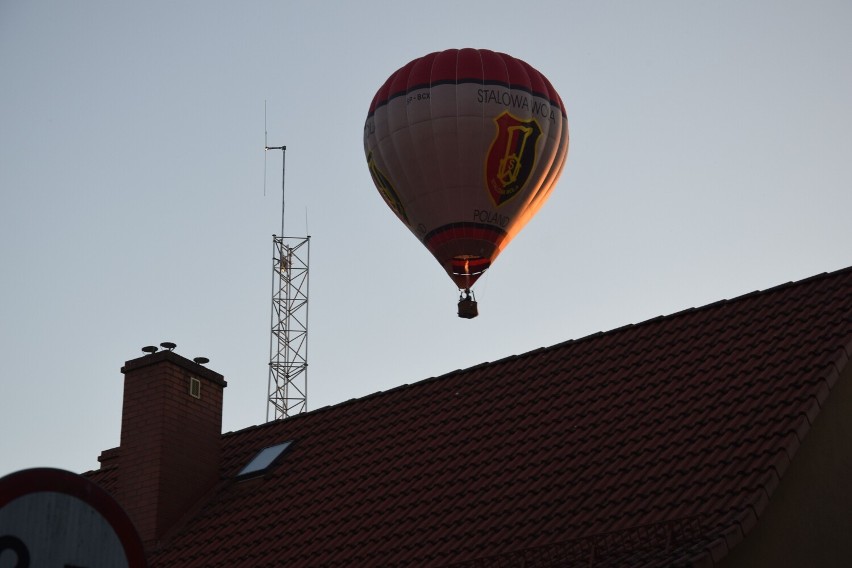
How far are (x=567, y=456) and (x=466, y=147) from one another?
9.79m

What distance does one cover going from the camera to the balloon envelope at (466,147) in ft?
71.9

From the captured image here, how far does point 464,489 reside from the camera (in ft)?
45.1

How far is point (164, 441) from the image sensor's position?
16922 mm

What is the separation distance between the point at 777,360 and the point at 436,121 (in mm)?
10297

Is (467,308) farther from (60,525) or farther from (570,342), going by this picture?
(60,525)

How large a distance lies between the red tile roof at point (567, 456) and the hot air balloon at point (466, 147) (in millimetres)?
6049

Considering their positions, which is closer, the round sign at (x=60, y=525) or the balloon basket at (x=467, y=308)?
the round sign at (x=60, y=525)

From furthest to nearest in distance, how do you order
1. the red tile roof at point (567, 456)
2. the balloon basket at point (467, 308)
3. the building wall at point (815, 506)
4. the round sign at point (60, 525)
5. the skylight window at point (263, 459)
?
the balloon basket at point (467, 308), the skylight window at point (263, 459), the red tile roof at point (567, 456), the building wall at point (815, 506), the round sign at point (60, 525)

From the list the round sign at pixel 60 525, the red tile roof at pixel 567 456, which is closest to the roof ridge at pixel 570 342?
the red tile roof at pixel 567 456

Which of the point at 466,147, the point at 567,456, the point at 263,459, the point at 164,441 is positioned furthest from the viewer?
the point at 466,147

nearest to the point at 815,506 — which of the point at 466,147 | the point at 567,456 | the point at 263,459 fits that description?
the point at 567,456

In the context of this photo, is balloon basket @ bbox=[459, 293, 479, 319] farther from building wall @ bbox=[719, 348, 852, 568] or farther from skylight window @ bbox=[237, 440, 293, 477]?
building wall @ bbox=[719, 348, 852, 568]

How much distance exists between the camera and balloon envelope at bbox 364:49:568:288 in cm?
2192

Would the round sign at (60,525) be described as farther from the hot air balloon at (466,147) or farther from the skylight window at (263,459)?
the hot air balloon at (466,147)
